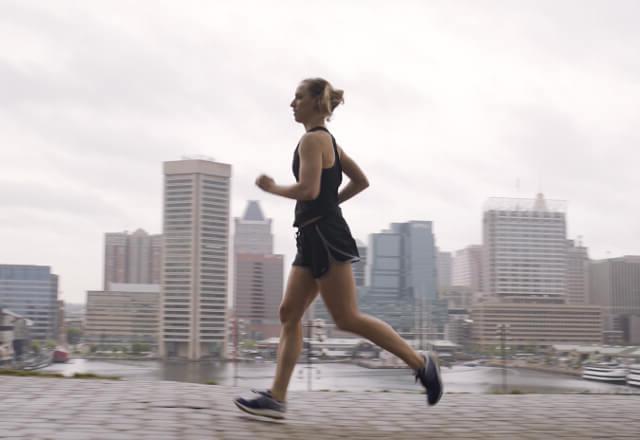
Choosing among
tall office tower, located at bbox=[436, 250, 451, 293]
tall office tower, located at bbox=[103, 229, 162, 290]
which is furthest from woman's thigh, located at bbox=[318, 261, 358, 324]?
tall office tower, located at bbox=[436, 250, 451, 293]

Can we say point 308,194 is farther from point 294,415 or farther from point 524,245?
point 524,245

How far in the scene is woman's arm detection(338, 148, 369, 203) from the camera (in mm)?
3584

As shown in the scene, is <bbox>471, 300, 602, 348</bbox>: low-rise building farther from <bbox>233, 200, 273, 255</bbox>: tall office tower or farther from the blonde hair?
the blonde hair

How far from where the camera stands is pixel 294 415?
3586mm

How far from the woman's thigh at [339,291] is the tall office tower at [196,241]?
7650cm

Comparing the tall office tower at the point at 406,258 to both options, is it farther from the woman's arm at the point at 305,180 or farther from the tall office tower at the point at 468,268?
the woman's arm at the point at 305,180

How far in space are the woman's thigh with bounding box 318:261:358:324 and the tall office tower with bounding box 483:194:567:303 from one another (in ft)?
344

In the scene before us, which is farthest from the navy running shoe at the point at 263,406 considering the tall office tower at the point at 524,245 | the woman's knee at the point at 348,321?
the tall office tower at the point at 524,245

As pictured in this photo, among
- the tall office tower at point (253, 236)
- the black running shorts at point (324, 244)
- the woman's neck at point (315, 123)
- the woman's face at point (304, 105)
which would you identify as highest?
the tall office tower at point (253, 236)

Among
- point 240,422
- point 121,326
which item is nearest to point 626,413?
point 240,422

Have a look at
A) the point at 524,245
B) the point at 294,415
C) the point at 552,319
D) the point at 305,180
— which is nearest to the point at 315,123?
the point at 305,180

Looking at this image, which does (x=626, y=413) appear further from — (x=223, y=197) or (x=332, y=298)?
(x=223, y=197)

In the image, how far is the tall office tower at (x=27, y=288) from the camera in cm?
7240

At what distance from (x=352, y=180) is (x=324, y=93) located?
18.6 inches
